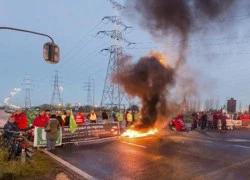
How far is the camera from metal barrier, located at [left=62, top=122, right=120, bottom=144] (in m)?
17.5

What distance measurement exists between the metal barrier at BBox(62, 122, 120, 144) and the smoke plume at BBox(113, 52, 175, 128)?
4.48 meters

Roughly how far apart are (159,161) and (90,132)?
7499 millimetres

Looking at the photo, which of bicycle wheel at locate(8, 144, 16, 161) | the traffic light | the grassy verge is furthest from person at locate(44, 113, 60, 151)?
the grassy verge

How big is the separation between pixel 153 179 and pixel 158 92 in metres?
16.3

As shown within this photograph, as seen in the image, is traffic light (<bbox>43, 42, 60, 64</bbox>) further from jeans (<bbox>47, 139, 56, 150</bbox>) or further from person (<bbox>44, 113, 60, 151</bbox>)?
jeans (<bbox>47, 139, 56, 150</bbox>)

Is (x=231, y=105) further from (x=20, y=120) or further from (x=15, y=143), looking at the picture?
(x=15, y=143)

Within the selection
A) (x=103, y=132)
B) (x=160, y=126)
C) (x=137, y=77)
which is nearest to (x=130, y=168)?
(x=103, y=132)

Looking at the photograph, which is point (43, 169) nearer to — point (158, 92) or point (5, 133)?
point (5, 133)

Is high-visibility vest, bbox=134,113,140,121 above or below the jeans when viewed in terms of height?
above

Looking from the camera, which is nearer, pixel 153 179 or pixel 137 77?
pixel 153 179

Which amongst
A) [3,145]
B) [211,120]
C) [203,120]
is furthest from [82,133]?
[211,120]

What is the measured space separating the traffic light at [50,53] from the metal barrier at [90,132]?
5000 millimetres

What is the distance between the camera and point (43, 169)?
1022cm

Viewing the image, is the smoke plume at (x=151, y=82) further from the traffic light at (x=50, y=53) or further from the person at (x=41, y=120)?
the traffic light at (x=50, y=53)
